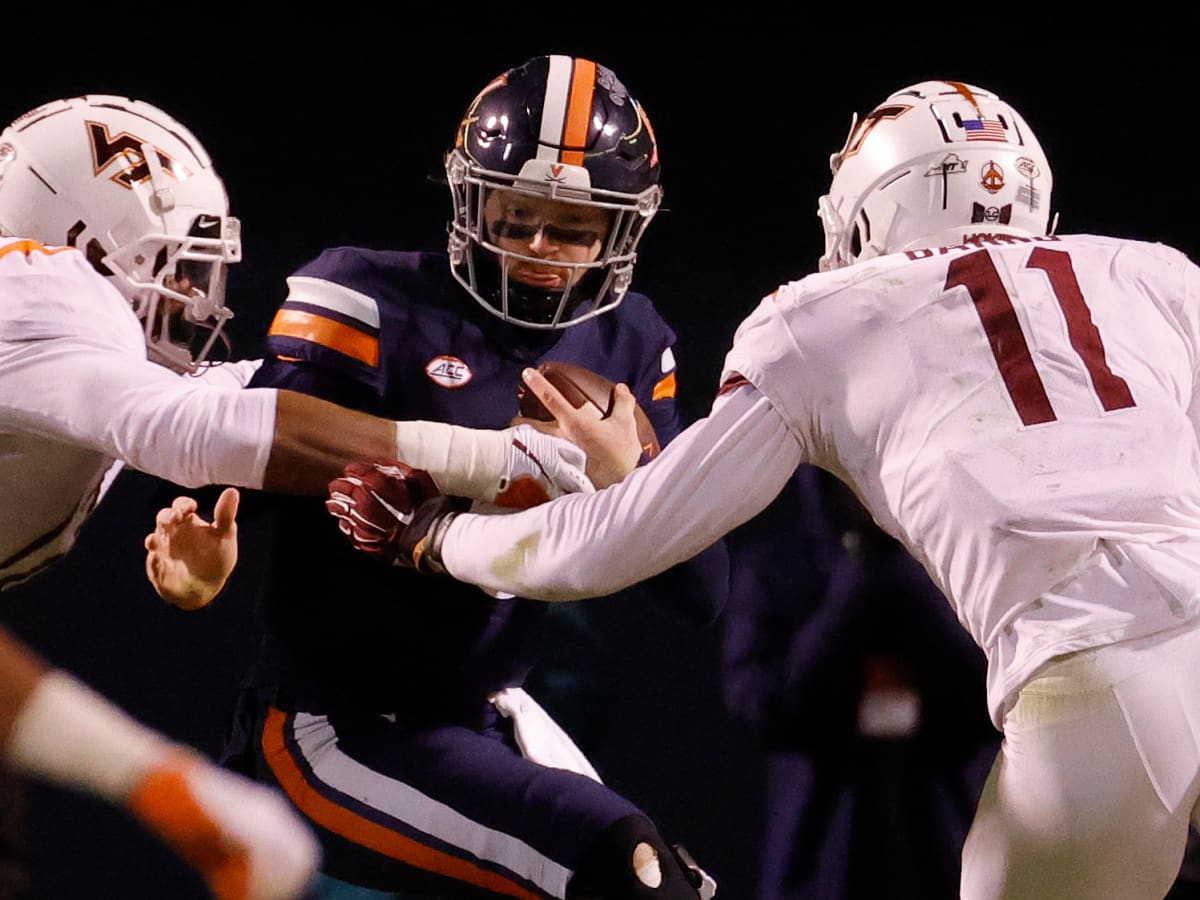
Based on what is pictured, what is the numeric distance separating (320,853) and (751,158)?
184 cm

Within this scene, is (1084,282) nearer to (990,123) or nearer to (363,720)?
(990,123)

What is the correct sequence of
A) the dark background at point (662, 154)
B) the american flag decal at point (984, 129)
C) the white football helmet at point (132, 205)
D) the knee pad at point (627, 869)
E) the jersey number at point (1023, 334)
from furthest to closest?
the dark background at point (662, 154) → the white football helmet at point (132, 205) → the american flag decal at point (984, 129) → the knee pad at point (627, 869) → the jersey number at point (1023, 334)

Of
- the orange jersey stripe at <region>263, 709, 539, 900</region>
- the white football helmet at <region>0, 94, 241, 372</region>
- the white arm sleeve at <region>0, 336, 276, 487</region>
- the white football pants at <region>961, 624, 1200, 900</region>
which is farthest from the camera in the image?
the white football helmet at <region>0, 94, 241, 372</region>

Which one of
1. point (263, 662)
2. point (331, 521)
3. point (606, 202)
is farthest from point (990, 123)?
point (263, 662)

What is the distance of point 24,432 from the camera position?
7.83ft

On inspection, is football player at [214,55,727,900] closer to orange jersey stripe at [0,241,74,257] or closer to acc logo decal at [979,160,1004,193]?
orange jersey stripe at [0,241,74,257]

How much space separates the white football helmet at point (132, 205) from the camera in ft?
8.25

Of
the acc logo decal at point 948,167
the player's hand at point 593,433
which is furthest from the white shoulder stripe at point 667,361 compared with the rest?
the acc logo decal at point 948,167

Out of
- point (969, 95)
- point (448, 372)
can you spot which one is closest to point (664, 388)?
point (448, 372)

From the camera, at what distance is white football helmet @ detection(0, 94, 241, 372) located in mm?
2516

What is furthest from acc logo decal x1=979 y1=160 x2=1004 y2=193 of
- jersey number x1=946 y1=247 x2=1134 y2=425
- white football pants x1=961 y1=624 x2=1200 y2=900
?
white football pants x1=961 y1=624 x2=1200 y2=900

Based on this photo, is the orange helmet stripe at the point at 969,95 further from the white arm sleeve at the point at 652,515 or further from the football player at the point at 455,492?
the white arm sleeve at the point at 652,515

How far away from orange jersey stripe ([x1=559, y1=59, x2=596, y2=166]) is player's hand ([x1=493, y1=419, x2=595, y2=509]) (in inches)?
15.0

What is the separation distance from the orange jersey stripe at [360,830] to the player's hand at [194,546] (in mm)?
211
